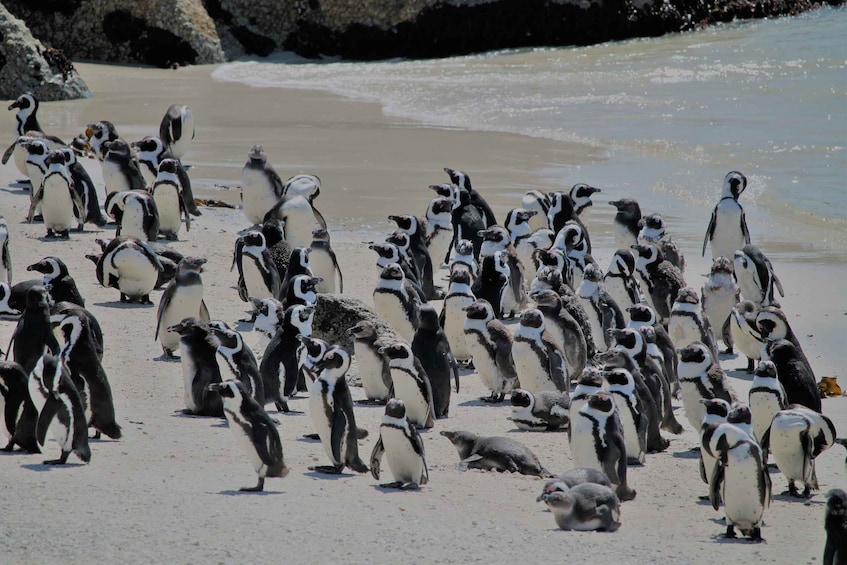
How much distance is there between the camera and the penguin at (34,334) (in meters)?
6.80

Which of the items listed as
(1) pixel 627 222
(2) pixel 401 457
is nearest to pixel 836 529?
(2) pixel 401 457

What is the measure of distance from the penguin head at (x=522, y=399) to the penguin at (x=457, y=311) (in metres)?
1.55

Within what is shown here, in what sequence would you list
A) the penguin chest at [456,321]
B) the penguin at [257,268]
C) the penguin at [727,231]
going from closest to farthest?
the penguin chest at [456,321] → the penguin at [257,268] → the penguin at [727,231]

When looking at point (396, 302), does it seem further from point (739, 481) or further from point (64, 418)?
point (739, 481)

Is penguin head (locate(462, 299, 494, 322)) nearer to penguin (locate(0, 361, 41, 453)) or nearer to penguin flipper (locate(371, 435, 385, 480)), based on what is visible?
penguin flipper (locate(371, 435, 385, 480))

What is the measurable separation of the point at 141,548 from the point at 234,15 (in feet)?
88.1

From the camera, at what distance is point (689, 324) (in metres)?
8.88

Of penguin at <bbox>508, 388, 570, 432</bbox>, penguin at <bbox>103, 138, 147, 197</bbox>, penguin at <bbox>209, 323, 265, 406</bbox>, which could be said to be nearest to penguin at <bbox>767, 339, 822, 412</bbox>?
penguin at <bbox>508, 388, 570, 432</bbox>

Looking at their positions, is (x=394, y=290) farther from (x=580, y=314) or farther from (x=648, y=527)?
(x=648, y=527)

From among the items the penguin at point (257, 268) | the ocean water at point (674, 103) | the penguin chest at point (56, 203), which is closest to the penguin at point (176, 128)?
the penguin chest at point (56, 203)

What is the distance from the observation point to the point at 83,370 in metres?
6.51

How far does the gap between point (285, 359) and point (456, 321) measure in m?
1.77

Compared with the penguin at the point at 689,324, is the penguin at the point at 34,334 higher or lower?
higher

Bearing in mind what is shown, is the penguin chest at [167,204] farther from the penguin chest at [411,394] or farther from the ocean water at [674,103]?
the ocean water at [674,103]
